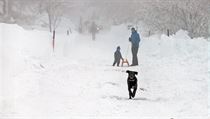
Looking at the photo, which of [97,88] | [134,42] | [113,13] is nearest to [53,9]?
[113,13]

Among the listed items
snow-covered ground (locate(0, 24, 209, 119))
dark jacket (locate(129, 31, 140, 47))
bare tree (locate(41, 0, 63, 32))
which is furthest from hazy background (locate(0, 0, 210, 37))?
snow-covered ground (locate(0, 24, 209, 119))

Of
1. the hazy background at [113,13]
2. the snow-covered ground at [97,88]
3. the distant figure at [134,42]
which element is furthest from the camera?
the hazy background at [113,13]

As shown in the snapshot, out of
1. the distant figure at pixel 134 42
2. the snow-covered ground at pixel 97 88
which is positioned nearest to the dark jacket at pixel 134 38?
the distant figure at pixel 134 42

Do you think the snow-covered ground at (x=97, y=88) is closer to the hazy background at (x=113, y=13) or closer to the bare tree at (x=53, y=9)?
the hazy background at (x=113, y=13)

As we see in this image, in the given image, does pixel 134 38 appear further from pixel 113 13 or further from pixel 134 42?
pixel 113 13

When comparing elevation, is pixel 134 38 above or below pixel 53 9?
below

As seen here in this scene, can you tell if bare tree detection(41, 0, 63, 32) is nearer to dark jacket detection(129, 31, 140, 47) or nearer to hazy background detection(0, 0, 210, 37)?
hazy background detection(0, 0, 210, 37)

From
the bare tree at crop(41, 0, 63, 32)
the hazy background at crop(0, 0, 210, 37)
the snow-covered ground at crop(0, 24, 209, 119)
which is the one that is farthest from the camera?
the bare tree at crop(41, 0, 63, 32)

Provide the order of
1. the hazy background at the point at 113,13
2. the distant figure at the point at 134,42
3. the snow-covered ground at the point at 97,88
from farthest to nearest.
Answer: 1. the hazy background at the point at 113,13
2. the distant figure at the point at 134,42
3. the snow-covered ground at the point at 97,88

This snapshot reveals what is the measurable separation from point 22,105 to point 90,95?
245 cm

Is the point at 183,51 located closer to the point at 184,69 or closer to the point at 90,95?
the point at 184,69

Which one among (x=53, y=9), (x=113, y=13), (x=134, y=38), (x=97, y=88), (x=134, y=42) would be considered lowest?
(x=97, y=88)

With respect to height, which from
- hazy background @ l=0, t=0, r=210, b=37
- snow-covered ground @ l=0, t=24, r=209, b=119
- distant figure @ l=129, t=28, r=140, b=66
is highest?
hazy background @ l=0, t=0, r=210, b=37

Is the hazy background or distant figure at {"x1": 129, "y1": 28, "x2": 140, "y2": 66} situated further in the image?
the hazy background
